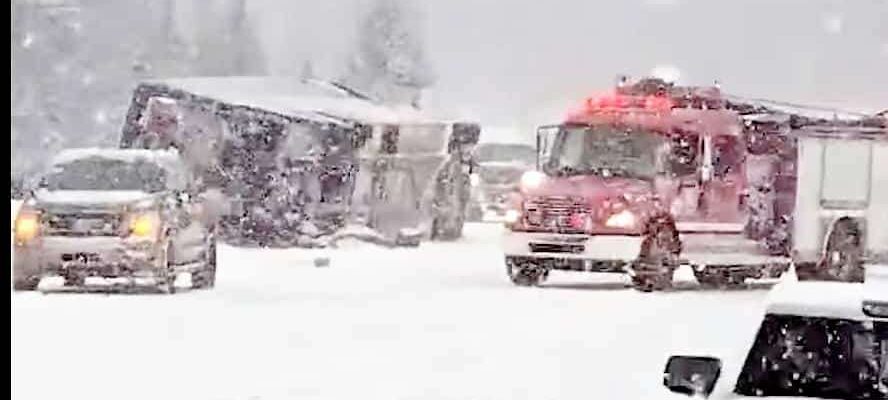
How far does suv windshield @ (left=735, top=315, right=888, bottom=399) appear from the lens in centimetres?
A: 658

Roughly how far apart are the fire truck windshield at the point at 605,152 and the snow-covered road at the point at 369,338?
3.89 feet

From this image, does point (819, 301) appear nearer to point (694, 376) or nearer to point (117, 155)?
point (694, 376)

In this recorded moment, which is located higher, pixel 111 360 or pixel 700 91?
pixel 700 91

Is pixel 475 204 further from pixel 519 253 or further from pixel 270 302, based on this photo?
pixel 270 302

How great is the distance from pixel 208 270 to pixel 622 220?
3987mm

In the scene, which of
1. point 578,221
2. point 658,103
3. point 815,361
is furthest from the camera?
point 658,103

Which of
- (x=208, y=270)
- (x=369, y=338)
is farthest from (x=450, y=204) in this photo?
(x=369, y=338)

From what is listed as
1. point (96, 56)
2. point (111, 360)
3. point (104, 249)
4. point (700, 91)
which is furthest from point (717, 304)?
point (96, 56)

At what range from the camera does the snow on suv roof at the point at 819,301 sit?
6.64m

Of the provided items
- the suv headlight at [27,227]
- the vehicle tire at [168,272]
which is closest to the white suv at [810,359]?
the vehicle tire at [168,272]

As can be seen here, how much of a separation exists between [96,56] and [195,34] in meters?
2.26

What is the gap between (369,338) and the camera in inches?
547
